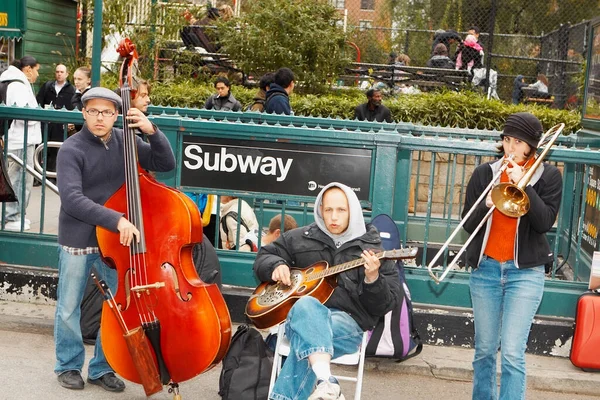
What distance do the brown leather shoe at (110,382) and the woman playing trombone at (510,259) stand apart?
2091 millimetres

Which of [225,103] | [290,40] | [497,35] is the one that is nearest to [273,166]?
[225,103]

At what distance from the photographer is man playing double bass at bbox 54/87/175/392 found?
17.2 ft

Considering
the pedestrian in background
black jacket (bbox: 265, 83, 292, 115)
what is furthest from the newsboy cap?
black jacket (bbox: 265, 83, 292, 115)

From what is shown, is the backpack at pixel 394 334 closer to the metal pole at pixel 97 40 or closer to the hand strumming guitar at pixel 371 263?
the hand strumming guitar at pixel 371 263

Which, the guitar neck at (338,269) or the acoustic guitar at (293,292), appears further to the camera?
the acoustic guitar at (293,292)

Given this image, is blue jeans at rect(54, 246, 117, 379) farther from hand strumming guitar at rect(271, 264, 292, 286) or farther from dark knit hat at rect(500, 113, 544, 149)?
dark knit hat at rect(500, 113, 544, 149)

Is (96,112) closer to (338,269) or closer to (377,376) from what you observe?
(338,269)

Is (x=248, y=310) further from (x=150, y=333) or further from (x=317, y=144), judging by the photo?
(x=317, y=144)

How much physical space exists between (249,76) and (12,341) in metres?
9.41

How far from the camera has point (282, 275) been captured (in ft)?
16.5

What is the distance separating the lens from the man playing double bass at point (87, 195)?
523cm

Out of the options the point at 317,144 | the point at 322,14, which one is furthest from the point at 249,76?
the point at 317,144

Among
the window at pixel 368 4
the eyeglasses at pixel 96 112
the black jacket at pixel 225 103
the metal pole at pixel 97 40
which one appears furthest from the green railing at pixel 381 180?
the window at pixel 368 4

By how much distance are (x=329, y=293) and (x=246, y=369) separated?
2.14 ft
